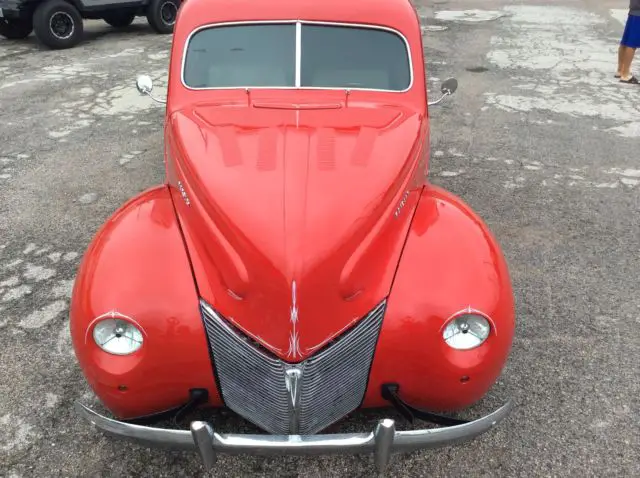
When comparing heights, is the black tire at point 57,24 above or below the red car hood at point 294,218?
below

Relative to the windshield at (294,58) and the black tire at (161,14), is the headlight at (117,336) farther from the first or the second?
the black tire at (161,14)

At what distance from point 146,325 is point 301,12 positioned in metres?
2.11

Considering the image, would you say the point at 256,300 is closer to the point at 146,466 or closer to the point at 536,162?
the point at 146,466

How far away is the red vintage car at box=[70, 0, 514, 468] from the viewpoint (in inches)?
75.7

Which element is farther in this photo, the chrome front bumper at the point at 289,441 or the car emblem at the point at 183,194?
the car emblem at the point at 183,194

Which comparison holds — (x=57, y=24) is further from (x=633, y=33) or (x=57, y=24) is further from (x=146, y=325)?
(x=146, y=325)

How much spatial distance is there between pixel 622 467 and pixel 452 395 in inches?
32.8

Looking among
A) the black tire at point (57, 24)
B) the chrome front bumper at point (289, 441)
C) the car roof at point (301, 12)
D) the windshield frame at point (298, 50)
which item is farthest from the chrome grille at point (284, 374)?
the black tire at point (57, 24)

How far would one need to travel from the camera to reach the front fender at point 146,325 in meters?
1.98

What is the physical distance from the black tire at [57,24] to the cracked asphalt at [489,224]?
341mm

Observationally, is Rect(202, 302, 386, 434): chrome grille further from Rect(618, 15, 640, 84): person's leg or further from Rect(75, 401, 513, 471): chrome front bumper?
Rect(618, 15, 640, 84): person's leg

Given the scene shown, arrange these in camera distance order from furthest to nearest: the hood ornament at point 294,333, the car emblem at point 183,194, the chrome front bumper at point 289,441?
the car emblem at point 183,194
the hood ornament at point 294,333
the chrome front bumper at point 289,441

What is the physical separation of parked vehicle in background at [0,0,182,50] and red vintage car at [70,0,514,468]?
8.98 m

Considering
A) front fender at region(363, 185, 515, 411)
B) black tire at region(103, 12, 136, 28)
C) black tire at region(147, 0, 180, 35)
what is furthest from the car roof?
black tire at region(103, 12, 136, 28)
